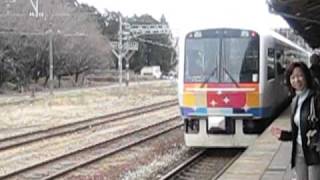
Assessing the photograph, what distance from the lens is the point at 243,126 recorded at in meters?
13.6

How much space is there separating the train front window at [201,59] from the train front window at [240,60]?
164 millimetres

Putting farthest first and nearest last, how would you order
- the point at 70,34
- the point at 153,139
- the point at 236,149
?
1. the point at 70,34
2. the point at 153,139
3. the point at 236,149

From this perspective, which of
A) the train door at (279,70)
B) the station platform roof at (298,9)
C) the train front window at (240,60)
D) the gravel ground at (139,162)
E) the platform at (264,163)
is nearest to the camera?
the platform at (264,163)

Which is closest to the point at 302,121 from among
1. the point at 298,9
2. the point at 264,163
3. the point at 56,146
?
the point at 264,163

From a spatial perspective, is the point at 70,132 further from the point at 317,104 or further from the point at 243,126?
the point at 317,104

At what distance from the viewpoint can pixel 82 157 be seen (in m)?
14.8

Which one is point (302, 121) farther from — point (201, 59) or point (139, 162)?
point (139, 162)

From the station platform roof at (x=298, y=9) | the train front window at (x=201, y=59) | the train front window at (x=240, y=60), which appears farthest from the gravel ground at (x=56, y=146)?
the station platform roof at (x=298, y=9)

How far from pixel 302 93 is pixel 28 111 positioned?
28.5 metres

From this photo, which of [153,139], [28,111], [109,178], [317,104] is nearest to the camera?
[317,104]

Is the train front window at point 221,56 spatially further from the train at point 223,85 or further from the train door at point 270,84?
the train door at point 270,84

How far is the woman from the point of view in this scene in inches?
204

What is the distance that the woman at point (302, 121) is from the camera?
5.18 meters

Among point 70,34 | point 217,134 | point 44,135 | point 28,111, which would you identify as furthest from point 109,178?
point 70,34
